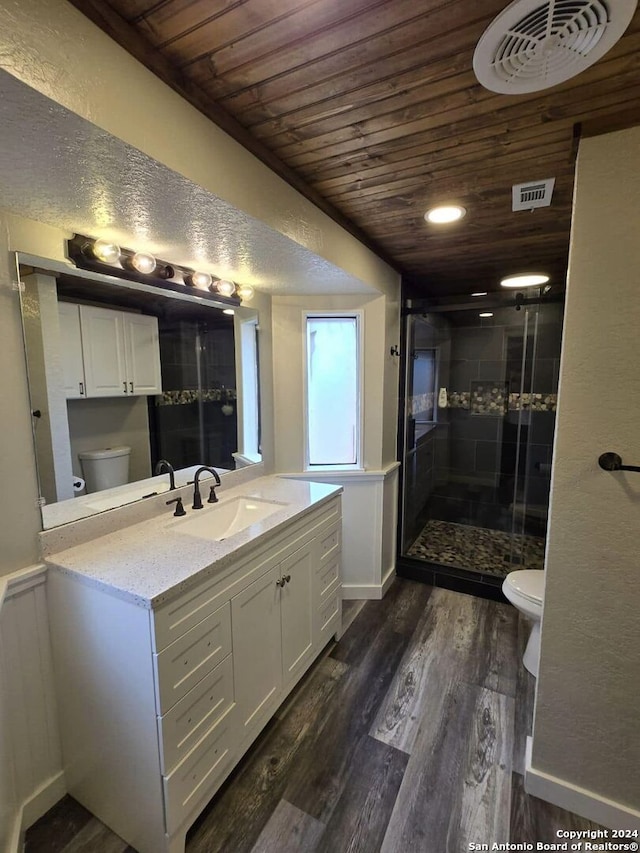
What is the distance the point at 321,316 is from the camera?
2436 millimetres

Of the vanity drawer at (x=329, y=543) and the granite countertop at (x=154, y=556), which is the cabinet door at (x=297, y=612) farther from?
the granite countertop at (x=154, y=556)

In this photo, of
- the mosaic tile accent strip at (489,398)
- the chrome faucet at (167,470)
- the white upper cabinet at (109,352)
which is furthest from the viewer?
the mosaic tile accent strip at (489,398)

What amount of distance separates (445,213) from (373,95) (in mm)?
817

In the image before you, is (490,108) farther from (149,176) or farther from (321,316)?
(321,316)

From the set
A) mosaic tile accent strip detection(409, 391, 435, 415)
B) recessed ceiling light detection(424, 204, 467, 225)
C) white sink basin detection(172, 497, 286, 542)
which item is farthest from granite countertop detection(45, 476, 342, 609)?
mosaic tile accent strip detection(409, 391, 435, 415)

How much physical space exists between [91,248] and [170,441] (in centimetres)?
87

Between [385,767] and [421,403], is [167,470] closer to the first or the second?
[385,767]

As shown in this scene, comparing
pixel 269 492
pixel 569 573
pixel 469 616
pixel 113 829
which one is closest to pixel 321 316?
pixel 269 492

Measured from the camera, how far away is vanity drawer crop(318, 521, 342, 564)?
194 centimetres

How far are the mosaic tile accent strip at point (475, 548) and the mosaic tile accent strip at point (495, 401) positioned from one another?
1044mm

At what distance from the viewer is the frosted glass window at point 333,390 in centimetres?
251

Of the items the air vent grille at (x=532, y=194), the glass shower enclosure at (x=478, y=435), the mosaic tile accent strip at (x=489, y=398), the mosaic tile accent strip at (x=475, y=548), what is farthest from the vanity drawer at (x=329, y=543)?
the mosaic tile accent strip at (x=489, y=398)

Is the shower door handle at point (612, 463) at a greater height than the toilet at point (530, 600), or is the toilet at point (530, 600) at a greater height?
the shower door handle at point (612, 463)

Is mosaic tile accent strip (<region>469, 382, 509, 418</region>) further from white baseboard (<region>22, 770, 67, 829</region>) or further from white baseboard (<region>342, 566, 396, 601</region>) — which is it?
white baseboard (<region>22, 770, 67, 829</region>)
